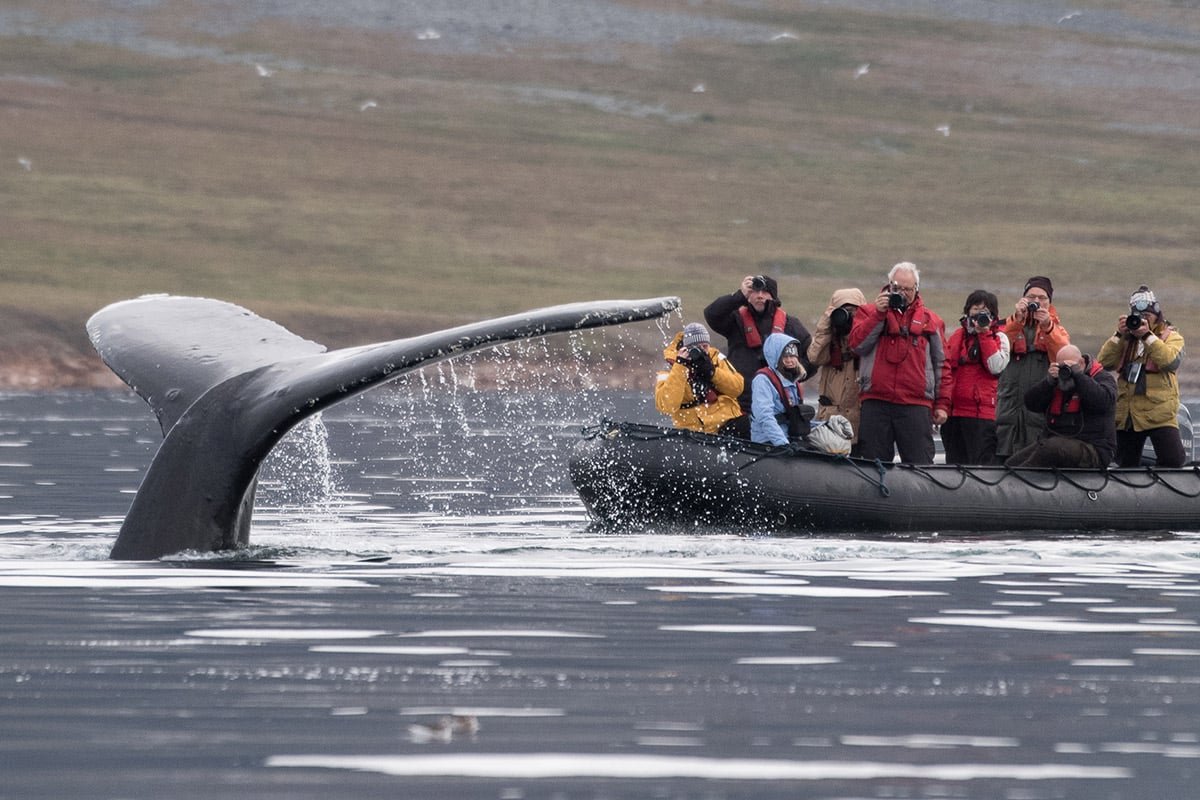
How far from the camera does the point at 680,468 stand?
18922 millimetres

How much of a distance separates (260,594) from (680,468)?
6.01m

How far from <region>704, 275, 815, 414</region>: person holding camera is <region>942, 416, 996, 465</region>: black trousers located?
1.47 m

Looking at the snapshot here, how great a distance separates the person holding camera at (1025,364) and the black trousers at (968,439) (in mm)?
161

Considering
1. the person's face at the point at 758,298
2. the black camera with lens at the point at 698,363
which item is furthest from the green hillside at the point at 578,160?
the black camera with lens at the point at 698,363

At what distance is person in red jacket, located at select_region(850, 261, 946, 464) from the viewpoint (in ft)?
63.2

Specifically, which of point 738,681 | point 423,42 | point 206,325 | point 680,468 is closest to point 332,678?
point 738,681

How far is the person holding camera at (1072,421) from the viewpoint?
19484mm

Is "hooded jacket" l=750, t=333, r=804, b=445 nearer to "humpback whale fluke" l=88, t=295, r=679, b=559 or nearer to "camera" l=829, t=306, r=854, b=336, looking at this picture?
"camera" l=829, t=306, r=854, b=336

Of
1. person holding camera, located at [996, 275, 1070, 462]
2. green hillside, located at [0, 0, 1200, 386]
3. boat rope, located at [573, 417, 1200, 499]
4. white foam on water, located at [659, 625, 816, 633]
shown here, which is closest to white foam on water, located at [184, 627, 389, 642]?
white foam on water, located at [659, 625, 816, 633]

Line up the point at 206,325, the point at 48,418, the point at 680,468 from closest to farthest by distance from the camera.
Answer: the point at 206,325 → the point at 680,468 → the point at 48,418

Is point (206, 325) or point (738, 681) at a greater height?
point (206, 325)

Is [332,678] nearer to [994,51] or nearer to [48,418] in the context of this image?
[48,418]

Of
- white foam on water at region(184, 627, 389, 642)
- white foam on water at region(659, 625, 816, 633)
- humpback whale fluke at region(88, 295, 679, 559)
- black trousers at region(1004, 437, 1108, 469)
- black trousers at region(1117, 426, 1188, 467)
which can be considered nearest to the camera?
humpback whale fluke at region(88, 295, 679, 559)

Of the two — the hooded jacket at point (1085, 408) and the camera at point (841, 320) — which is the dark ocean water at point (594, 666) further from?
the camera at point (841, 320)
